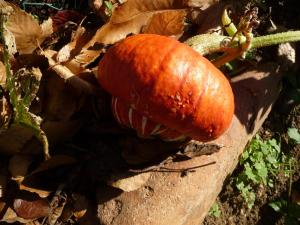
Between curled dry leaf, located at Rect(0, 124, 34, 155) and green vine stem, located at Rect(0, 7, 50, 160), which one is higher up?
green vine stem, located at Rect(0, 7, 50, 160)

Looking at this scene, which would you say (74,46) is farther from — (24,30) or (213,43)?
(213,43)

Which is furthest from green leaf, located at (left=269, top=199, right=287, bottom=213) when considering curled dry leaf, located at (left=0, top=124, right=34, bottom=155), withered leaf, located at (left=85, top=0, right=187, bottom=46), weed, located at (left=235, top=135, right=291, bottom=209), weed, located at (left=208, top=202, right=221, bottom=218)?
curled dry leaf, located at (left=0, top=124, right=34, bottom=155)

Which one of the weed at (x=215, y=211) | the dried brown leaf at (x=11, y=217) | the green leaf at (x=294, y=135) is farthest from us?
the green leaf at (x=294, y=135)

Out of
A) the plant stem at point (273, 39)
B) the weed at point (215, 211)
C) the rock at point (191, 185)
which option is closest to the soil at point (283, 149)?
the weed at point (215, 211)

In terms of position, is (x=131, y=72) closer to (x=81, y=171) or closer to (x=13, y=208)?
(x=81, y=171)

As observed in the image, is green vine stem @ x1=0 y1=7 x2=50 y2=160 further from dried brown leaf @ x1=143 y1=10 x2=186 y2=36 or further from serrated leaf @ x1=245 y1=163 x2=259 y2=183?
serrated leaf @ x1=245 y1=163 x2=259 y2=183

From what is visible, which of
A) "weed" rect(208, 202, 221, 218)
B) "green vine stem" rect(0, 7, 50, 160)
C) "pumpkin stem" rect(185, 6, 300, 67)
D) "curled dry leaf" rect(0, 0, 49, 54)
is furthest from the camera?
"weed" rect(208, 202, 221, 218)

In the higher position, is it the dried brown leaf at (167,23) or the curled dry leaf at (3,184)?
the dried brown leaf at (167,23)

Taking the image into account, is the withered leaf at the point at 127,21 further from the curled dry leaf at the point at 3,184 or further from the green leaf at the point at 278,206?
the green leaf at the point at 278,206
